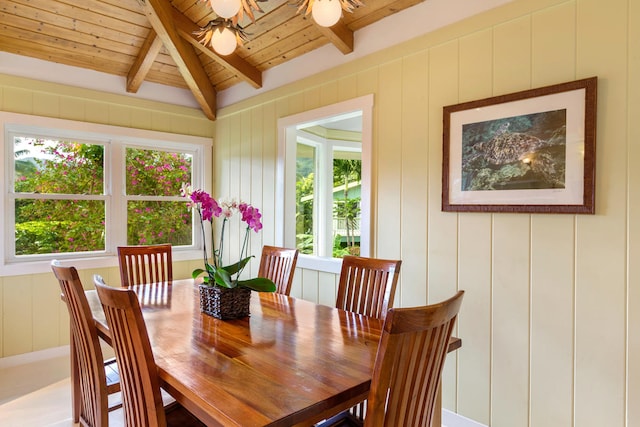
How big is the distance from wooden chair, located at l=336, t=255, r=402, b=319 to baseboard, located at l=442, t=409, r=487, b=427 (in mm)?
863

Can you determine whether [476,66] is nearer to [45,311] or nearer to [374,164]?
[374,164]

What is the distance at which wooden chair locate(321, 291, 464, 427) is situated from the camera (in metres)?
0.94

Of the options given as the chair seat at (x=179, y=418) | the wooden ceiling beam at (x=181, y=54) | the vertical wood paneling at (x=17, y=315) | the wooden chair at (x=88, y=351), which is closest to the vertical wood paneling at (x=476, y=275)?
the chair seat at (x=179, y=418)

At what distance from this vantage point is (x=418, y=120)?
2402 millimetres

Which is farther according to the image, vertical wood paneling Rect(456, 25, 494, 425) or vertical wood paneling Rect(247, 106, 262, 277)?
vertical wood paneling Rect(247, 106, 262, 277)

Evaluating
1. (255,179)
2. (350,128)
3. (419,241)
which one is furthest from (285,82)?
(419,241)

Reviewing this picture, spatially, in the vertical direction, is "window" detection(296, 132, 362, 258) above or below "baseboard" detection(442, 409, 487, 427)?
above

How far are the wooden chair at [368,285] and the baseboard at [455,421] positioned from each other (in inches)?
34.0

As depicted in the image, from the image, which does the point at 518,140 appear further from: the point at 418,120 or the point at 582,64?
the point at 418,120

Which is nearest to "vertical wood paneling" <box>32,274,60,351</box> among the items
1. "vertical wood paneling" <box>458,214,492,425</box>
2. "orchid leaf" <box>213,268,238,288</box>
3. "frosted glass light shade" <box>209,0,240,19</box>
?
"orchid leaf" <box>213,268,238,288</box>

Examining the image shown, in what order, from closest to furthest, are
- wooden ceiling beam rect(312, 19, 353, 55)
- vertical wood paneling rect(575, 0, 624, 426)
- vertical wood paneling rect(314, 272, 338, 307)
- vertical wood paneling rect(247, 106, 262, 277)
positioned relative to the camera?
vertical wood paneling rect(575, 0, 624, 426)
wooden ceiling beam rect(312, 19, 353, 55)
vertical wood paneling rect(314, 272, 338, 307)
vertical wood paneling rect(247, 106, 262, 277)

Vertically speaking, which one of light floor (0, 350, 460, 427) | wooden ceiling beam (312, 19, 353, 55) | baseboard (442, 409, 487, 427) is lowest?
light floor (0, 350, 460, 427)

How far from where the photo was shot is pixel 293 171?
140 inches

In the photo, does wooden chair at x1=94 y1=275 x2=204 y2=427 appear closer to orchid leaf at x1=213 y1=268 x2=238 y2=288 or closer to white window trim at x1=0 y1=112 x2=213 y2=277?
orchid leaf at x1=213 y1=268 x2=238 y2=288
